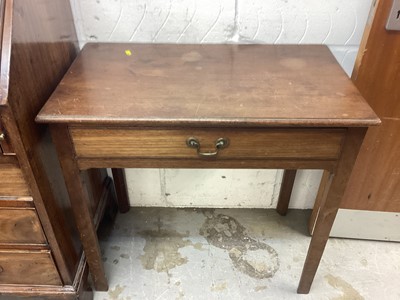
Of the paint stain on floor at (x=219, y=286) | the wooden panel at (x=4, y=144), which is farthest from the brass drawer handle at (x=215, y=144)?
the paint stain on floor at (x=219, y=286)

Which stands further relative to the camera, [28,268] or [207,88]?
[28,268]

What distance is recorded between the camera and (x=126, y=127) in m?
0.87

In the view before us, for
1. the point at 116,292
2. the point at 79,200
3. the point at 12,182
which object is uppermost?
the point at 12,182

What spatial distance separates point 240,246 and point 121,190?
54 centimetres

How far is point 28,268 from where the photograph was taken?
1103 mm

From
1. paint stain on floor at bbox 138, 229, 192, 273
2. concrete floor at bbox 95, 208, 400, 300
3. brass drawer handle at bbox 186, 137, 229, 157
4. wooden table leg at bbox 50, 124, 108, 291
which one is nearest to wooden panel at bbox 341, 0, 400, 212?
concrete floor at bbox 95, 208, 400, 300

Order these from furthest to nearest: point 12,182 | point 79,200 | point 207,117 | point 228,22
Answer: point 228,22
point 79,200
point 12,182
point 207,117

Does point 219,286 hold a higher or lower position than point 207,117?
lower

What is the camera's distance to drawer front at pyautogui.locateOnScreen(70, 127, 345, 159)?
0.88 meters

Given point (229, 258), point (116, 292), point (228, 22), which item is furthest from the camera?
point (229, 258)

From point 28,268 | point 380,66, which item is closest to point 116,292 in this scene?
point 28,268

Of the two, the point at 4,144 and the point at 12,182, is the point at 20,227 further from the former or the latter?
the point at 4,144

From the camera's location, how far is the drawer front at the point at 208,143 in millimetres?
A: 880

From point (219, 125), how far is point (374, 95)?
24.3 inches
